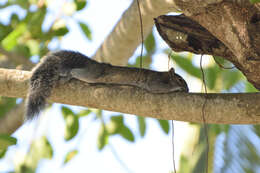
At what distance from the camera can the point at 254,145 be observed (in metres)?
Answer: 3.78

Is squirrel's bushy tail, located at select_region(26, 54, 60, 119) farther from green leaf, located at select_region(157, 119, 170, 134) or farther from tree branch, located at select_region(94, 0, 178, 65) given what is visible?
green leaf, located at select_region(157, 119, 170, 134)

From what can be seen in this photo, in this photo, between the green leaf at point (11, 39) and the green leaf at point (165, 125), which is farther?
the green leaf at point (165, 125)

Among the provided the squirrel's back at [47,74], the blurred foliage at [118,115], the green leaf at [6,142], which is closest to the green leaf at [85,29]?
the blurred foliage at [118,115]

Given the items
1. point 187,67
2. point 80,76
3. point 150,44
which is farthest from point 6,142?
point 150,44

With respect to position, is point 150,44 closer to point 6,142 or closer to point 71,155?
point 71,155

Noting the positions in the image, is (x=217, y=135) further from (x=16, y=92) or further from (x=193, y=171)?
(x=16, y=92)

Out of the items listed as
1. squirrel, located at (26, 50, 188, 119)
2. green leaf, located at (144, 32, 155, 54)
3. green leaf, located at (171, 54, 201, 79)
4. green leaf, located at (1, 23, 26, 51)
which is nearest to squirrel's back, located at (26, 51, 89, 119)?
squirrel, located at (26, 50, 188, 119)

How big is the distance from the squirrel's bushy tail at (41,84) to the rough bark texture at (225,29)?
1112mm

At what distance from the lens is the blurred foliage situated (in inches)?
144

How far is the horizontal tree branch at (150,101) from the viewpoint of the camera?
103 inches

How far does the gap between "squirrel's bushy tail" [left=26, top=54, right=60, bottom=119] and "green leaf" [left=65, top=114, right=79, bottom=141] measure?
64cm

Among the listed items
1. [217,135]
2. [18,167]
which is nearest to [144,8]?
[217,135]

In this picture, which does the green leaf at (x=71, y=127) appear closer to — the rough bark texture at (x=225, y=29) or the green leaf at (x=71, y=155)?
the green leaf at (x=71, y=155)

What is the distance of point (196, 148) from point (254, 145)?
549mm
